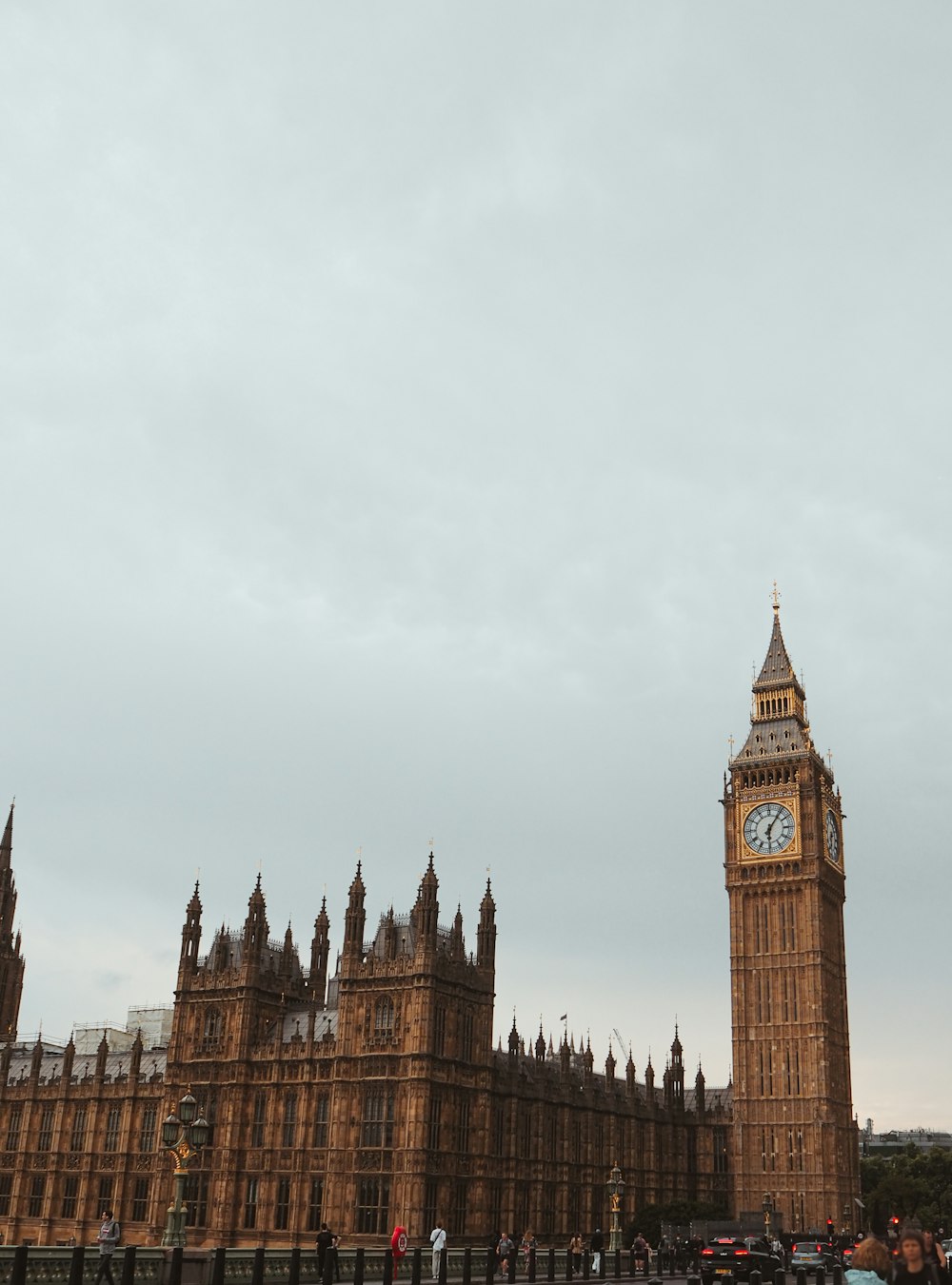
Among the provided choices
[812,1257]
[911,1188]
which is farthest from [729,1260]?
[911,1188]

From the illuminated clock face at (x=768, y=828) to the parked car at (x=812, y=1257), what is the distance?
64.0m

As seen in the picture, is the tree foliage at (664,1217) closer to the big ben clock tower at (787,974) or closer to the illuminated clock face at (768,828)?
the big ben clock tower at (787,974)

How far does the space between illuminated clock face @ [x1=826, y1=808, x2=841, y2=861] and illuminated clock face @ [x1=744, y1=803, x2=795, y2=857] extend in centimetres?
413

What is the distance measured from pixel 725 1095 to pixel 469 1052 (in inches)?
2346

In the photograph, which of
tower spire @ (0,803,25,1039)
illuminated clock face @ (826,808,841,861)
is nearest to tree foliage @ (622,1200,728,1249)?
illuminated clock face @ (826,808,841,861)

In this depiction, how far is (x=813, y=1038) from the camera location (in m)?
112

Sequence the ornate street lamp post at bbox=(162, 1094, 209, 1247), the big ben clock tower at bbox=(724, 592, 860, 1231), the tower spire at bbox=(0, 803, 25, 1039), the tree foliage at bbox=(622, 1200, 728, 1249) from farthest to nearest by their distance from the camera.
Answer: the tower spire at bbox=(0, 803, 25, 1039) → the big ben clock tower at bbox=(724, 592, 860, 1231) → the tree foliage at bbox=(622, 1200, 728, 1249) → the ornate street lamp post at bbox=(162, 1094, 209, 1247)

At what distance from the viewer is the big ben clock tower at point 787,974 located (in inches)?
4311

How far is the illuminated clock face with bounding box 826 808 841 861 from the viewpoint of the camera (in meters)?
121

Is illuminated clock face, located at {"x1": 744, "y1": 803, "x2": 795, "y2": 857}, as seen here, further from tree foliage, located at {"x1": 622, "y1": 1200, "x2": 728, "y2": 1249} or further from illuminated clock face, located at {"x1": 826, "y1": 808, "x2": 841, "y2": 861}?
tree foliage, located at {"x1": 622, "y1": 1200, "x2": 728, "y2": 1249}

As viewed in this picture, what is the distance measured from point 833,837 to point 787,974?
48.6 feet

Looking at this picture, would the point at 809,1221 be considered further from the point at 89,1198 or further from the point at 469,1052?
the point at 89,1198

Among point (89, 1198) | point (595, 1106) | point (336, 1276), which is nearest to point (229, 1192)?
point (89, 1198)

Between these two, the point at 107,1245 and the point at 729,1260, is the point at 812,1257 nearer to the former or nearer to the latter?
the point at 729,1260
